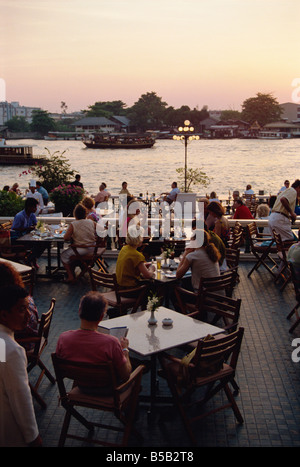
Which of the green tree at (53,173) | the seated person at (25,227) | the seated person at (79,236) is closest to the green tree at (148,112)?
the green tree at (53,173)

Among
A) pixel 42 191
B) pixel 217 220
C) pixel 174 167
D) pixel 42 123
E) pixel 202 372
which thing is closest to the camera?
pixel 202 372

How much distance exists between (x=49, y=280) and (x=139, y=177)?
59.9 m

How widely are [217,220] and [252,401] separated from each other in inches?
130

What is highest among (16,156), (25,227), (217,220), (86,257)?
(16,156)

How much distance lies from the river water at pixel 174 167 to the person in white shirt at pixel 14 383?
137 ft

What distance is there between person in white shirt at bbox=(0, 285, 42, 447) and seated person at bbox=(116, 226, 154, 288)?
2.88 m

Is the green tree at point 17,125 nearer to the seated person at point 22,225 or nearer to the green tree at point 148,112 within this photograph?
the green tree at point 148,112

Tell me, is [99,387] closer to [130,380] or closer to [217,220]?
[130,380]

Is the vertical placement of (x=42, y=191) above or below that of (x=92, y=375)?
above

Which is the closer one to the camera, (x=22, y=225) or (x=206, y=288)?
(x=206, y=288)

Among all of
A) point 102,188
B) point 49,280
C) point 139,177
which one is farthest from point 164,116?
point 49,280

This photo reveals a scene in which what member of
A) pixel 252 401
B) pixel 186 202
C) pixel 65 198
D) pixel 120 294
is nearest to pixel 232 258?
pixel 120 294

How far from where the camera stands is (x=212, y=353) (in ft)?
12.7

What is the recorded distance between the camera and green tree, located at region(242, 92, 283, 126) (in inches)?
5827
